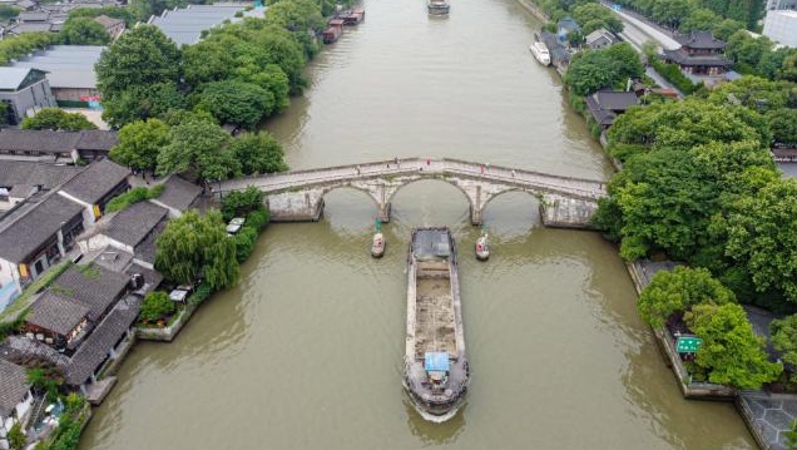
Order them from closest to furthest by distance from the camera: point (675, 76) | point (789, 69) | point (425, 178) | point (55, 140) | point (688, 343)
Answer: point (688, 343) → point (425, 178) → point (55, 140) → point (789, 69) → point (675, 76)

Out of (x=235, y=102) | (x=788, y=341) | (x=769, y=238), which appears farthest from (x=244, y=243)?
(x=788, y=341)

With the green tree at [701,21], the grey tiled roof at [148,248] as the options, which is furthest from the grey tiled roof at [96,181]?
the green tree at [701,21]

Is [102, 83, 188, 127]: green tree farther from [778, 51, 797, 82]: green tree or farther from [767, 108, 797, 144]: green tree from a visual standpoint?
[778, 51, 797, 82]: green tree

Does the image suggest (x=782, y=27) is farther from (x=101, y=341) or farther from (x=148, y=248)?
(x=101, y=341)

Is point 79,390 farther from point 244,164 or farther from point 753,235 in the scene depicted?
point 753,235

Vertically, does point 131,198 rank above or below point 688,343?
above

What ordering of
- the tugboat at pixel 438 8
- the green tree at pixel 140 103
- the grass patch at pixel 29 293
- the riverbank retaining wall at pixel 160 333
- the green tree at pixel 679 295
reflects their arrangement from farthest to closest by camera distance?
the tugboat at pixel 438 8 → the green tree at pixel 140 103 → the riverbank retaining wall at pixel 160 333 → the green tree at pixel 679 295 → the grass patch at pixel 29 293

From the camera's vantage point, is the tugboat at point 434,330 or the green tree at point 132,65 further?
the green tree at point 132,65

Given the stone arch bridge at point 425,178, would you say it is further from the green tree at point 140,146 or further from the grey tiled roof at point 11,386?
the grey tiled roof at point 11,386
